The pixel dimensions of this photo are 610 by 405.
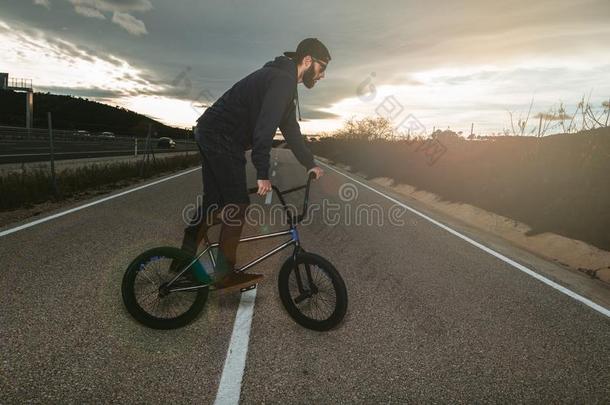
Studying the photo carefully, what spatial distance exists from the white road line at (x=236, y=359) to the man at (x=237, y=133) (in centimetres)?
36

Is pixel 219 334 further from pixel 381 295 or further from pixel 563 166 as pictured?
pixel 563 166

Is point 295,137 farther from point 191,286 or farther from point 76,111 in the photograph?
point 76,111

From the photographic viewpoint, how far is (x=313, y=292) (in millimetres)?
3389

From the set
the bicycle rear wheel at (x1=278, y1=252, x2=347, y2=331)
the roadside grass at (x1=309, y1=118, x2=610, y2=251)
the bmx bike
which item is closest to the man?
the bmx bike

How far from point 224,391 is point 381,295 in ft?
7.40

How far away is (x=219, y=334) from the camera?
3.25 meters

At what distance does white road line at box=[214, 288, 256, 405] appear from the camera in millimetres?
2441

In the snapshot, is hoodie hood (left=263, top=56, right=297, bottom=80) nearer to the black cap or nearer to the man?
the man

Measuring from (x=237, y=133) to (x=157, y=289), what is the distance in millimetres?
1512

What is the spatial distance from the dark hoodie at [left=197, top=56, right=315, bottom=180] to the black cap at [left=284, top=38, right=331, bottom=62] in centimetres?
16

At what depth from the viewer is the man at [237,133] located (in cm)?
300

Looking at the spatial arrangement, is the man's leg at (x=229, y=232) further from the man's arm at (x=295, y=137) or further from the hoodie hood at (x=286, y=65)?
the hoodie hood at (x=286, y=65)

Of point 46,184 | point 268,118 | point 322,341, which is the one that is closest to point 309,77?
point 268,118

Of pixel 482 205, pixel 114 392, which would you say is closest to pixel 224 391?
pixel 114 392
